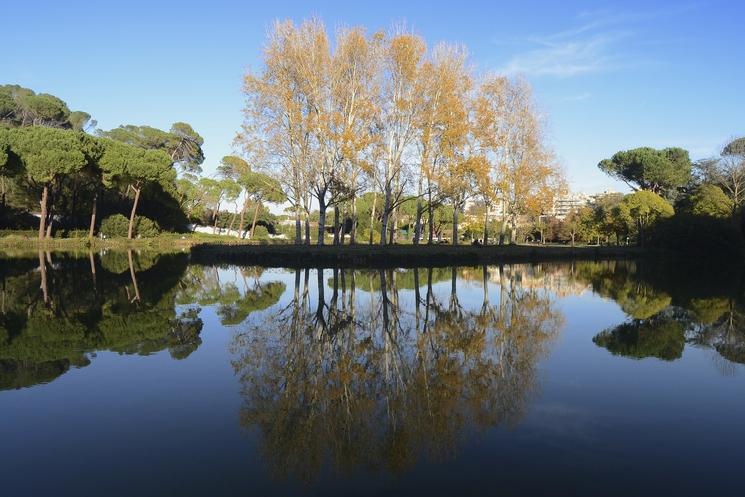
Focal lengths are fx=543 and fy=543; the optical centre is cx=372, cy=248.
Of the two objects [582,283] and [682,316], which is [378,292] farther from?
[582,283]

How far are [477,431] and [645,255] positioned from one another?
149 feet

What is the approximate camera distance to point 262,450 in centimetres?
548

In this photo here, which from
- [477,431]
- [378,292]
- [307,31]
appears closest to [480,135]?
[307,31]

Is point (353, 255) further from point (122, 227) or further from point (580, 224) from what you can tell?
point (580, 224)

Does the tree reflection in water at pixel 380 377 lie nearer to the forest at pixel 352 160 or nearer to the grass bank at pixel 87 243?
the forest at pixel 352 160

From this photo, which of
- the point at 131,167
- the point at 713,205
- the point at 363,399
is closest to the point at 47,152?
the point at 131,167

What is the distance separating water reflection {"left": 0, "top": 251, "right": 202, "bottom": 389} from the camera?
29.0 ft

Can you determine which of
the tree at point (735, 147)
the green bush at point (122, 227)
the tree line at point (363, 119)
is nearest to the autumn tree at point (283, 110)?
the tree line at point (363, 119)

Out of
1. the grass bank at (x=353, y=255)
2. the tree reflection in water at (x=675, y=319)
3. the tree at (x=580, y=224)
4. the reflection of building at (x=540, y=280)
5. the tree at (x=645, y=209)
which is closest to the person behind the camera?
the tree reflection in water at (x=675, y=319)

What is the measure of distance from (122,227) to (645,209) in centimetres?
4844

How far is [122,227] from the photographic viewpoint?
48.7 metres

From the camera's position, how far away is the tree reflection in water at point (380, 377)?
5.62m

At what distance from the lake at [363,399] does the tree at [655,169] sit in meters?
58.3

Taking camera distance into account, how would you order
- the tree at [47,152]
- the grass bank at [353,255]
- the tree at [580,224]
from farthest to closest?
the tree at [580,224], the tree at [47,152], the grass bank at [353,255]
